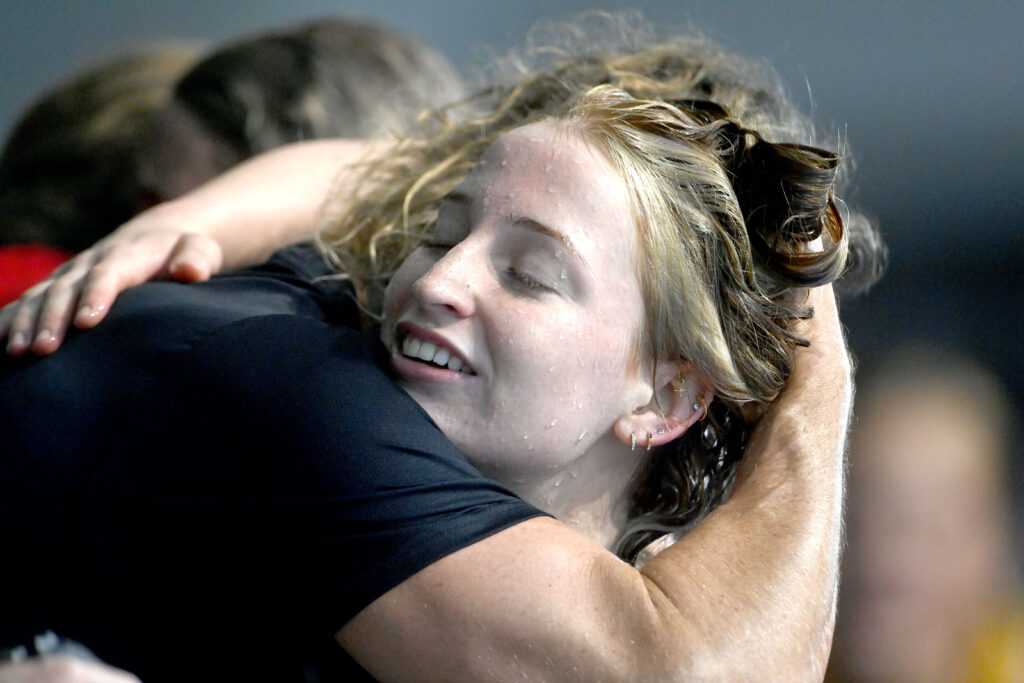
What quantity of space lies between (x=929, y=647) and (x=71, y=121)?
6.27ft

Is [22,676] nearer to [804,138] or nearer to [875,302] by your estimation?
[804,138]

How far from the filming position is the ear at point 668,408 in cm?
101

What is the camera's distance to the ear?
1007 mm

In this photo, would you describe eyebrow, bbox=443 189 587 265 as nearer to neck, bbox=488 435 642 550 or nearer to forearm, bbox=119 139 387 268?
neck, bbox=488 435 642 550

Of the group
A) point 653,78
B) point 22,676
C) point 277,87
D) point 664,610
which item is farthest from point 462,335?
point 277,87

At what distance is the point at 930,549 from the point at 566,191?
1154 mm

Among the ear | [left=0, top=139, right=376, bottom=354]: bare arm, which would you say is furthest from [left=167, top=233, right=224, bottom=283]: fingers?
the ear

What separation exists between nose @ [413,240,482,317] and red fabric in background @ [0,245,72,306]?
0.71 m

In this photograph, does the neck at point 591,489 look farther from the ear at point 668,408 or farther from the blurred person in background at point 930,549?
the blurred person in background at point 930,549

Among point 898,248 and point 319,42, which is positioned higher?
point 319,42

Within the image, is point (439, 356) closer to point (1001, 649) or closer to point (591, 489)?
point (591, 489)

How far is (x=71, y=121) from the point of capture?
211 centimetres

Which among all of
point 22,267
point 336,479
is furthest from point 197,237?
point 336,479

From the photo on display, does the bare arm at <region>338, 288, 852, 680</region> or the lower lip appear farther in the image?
the lower lip
